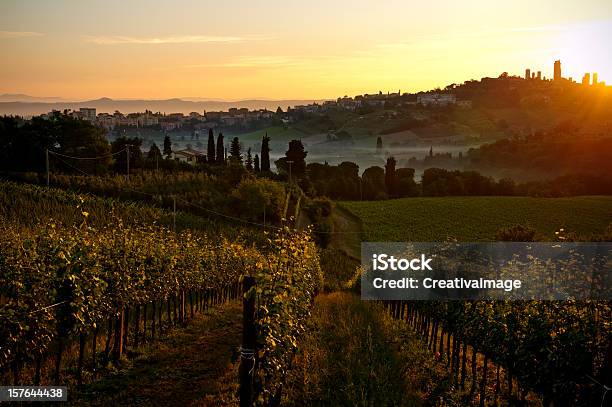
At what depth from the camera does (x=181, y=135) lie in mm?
182375

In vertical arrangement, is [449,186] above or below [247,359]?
below

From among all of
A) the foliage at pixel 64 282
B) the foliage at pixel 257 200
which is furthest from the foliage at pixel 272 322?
the foliage at pixel 257 200

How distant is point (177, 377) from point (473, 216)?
5249 cm

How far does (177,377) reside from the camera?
29.5ft

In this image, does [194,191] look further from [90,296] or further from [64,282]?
[64,282]

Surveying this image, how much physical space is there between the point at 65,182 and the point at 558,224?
46004 millimetres

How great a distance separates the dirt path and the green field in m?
37.5

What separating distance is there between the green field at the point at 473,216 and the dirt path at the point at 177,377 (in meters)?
37.5

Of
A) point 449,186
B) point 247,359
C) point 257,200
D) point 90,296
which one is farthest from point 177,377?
point 449,186

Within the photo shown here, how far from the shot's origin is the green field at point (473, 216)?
50.2 m

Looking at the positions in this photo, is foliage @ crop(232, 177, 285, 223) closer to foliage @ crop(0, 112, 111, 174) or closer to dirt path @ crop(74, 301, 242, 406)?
foliage @ crop(0, 112, 111, 174)

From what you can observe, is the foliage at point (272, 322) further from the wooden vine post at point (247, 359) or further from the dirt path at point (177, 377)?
the dirt path at point (177, 377)

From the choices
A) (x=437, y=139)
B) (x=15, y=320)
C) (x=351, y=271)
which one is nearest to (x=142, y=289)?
(x=15, y=320)

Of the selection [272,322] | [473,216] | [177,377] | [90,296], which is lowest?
[473,216]
